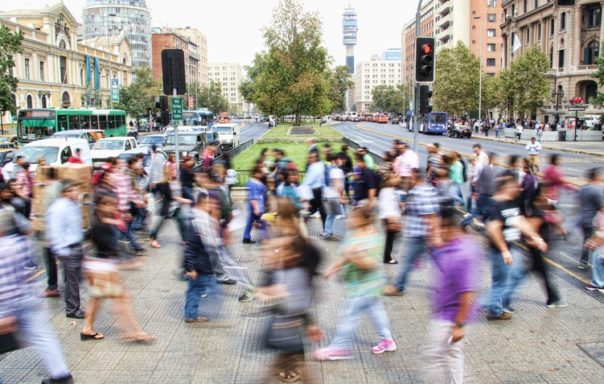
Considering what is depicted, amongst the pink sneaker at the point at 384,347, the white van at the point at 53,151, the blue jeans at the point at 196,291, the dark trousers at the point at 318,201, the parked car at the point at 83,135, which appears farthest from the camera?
the parked car at the point at 83,135

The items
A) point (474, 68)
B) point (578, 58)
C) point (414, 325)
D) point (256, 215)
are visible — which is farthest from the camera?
point (578, 58)

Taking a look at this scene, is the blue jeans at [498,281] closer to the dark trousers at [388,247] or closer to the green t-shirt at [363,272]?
the green t-shirt at [363,272]

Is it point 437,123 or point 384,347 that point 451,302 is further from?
point 437,123

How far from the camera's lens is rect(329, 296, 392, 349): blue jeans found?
5.84 metres

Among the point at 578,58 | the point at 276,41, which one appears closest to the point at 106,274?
the point at 276,41

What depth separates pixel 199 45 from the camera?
603 ft

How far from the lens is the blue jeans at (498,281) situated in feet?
22.9

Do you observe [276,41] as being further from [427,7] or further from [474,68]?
[427,7]

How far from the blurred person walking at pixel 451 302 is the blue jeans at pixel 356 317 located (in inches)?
38.3

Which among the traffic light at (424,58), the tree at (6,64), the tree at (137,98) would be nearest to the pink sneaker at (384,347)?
the traffic light at (424,58)

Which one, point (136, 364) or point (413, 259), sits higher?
point (413, 259)

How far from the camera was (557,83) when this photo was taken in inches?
2918

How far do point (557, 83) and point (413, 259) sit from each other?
74676mm

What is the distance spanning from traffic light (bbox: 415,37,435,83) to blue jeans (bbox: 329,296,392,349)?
29.2ft
